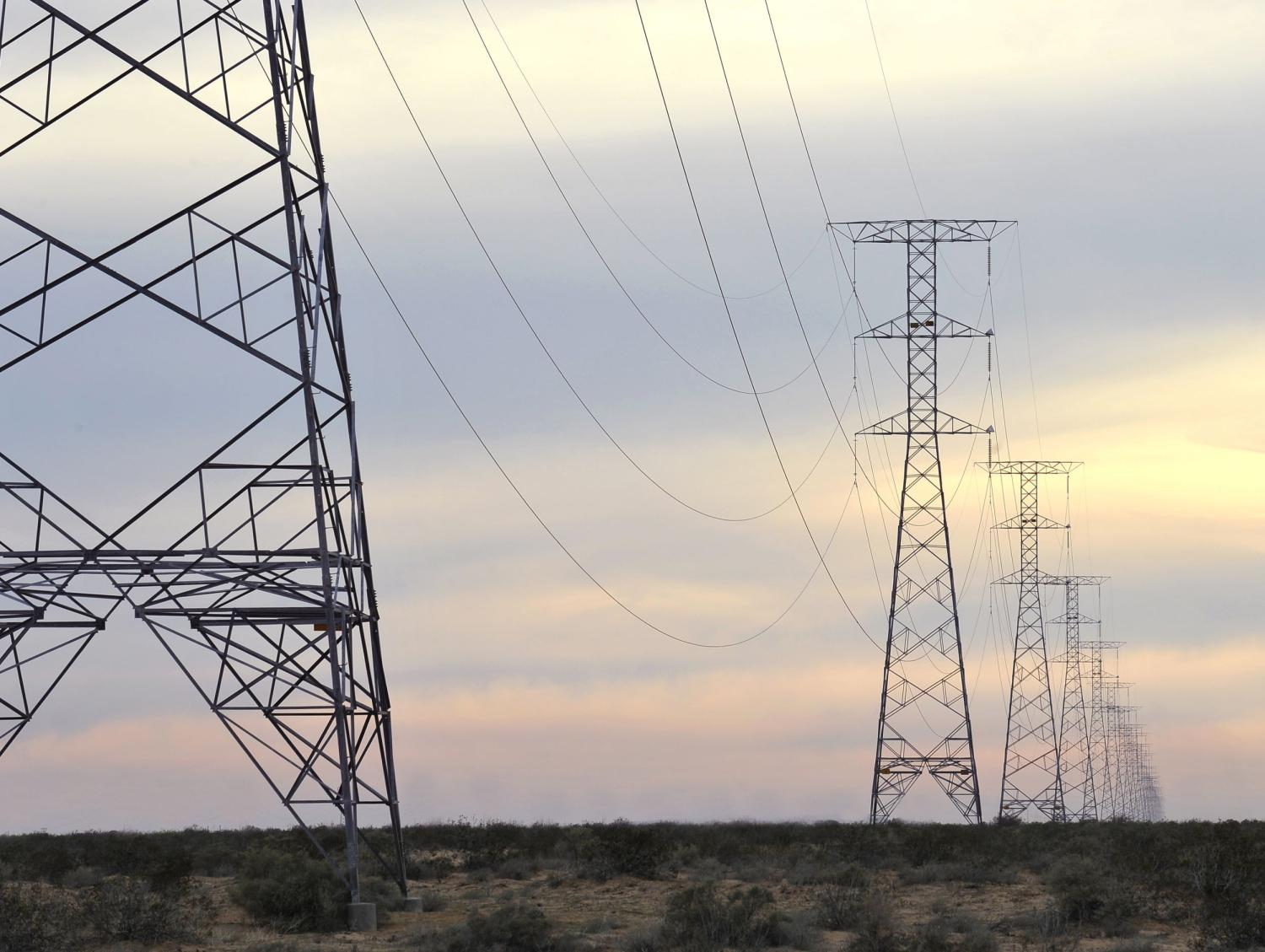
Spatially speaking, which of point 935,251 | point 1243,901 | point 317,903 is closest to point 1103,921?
point 1243,901

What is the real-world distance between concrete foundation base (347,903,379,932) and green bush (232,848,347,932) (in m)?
0.78

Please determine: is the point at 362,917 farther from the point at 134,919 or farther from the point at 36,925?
the point at 36,925

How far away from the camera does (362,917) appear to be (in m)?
29.6

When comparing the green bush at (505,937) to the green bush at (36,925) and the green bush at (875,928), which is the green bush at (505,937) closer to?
the green bush at (875,928)

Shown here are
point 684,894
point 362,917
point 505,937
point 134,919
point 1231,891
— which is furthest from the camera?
point 1231,891

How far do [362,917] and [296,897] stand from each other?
219 cm

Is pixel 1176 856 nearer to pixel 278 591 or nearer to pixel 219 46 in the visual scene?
pixel 278 591

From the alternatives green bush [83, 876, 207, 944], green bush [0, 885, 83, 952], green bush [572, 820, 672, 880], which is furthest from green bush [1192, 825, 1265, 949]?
green bush [0, 885, 83, 952]

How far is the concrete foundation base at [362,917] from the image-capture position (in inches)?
1163

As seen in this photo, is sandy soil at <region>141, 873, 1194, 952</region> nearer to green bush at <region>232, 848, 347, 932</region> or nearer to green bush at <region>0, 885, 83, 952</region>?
green bush at <region>232, 848, 347, 932</region>

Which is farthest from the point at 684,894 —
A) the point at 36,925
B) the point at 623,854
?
the point at 623,854

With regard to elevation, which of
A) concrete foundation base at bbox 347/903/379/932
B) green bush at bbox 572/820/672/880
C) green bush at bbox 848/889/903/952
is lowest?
green bush at bbox 848/889/903/952

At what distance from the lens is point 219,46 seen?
2797 cm

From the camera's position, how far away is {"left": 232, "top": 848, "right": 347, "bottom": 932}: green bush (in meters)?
30.5
